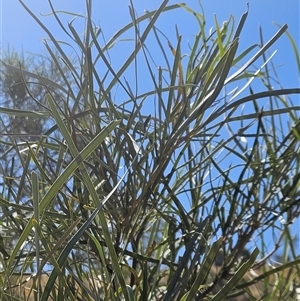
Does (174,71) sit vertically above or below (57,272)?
above

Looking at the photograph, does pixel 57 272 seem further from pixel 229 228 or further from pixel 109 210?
pixel 229 228

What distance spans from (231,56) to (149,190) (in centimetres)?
8

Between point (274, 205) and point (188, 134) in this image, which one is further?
point (274, 205)

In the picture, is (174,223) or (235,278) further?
(174,223)

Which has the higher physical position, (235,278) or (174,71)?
(174,71)

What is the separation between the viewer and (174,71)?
10.1 inches

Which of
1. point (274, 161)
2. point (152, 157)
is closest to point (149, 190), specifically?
point (152, 157)

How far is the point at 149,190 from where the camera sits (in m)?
0.24

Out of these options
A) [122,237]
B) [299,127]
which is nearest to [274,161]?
[299,127]

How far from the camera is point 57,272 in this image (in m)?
0.15

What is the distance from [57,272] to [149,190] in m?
0.09

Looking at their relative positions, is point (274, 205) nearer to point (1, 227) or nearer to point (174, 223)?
point (174, 223)

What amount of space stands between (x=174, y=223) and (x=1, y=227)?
11cm

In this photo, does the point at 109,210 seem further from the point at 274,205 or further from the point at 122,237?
the point at 274,205
